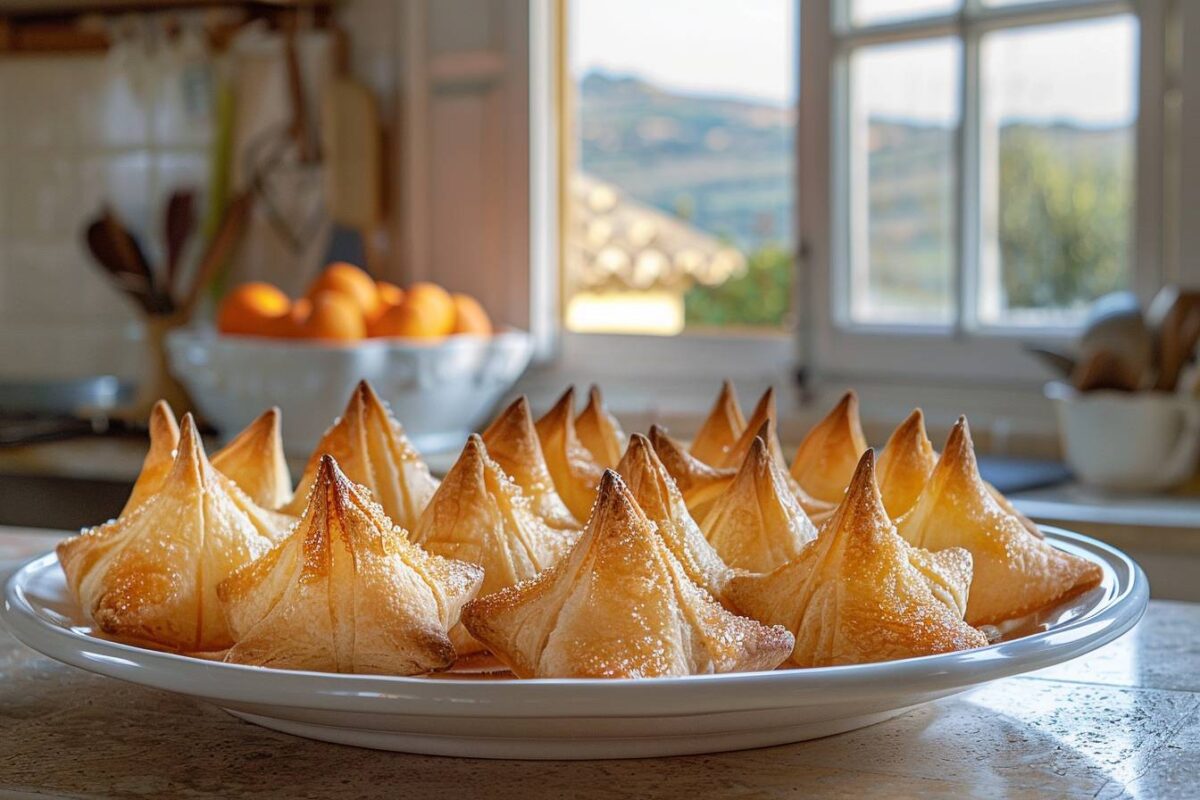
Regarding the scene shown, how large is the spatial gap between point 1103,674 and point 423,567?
0.33 meters

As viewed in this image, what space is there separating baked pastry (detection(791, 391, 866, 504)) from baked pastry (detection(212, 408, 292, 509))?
0.26 metres

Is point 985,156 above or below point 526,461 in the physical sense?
above

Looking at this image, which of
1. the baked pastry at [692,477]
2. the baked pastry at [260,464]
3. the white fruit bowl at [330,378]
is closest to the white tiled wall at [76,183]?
the white fruit bowl at [330,378]

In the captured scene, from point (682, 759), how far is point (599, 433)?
0.26 meters

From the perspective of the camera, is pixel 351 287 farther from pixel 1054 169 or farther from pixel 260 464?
pixel 260 464

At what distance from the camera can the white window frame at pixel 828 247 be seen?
1802mm

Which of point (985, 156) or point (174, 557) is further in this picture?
point (985, 156)

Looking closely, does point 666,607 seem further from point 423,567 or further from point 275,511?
Result: point 275,511

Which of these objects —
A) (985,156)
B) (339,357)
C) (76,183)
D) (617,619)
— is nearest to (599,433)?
(617,619)

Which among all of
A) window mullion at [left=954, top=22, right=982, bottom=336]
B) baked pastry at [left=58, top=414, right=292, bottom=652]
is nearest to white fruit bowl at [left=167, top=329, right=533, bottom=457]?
window mullion at [left=954, top=22, right=982, bottom=336]

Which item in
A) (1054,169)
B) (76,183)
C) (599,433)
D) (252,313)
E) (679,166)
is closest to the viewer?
(599,433)

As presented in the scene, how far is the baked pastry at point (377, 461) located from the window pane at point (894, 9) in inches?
58.0

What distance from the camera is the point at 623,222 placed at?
2.48m

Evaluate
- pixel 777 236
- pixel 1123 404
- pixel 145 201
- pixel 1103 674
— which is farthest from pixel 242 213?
pixel 1103 674
